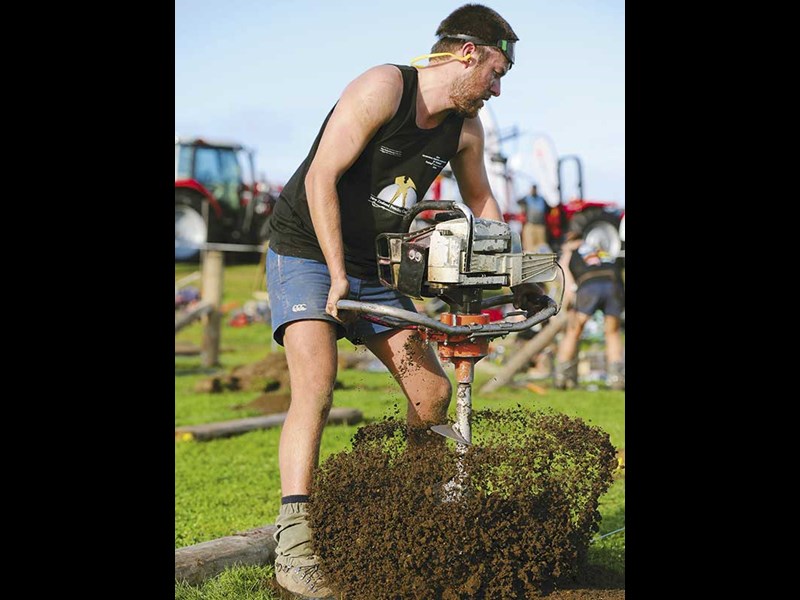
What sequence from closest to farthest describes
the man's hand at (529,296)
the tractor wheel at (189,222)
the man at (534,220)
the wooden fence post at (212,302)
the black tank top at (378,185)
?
1. the black tank top at (378,185)
2. the man's hand at (529,296)
3. the wooden fence post at (212,302)
4. the man at (534,220)
5. the tractor wheel at (189,222)

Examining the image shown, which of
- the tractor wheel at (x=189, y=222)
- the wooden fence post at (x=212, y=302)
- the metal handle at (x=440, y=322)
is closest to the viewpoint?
the metal handle at (x=440, y=322)

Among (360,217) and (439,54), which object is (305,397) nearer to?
(360,217)

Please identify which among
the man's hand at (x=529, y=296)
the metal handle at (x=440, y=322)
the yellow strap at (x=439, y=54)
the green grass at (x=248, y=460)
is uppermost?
the yellow strap at (x=439, y=54)

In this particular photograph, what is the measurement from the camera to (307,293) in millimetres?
3428

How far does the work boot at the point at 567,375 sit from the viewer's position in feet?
34.3

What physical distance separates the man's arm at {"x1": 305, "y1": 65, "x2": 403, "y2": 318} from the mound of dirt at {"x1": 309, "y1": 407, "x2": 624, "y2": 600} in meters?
0.63

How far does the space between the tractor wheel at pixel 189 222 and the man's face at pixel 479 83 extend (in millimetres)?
16674

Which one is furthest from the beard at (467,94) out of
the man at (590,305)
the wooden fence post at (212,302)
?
the wooden fence post at (212,302)

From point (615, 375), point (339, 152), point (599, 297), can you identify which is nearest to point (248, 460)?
point (339, 152)

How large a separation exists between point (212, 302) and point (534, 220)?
5.89 meters

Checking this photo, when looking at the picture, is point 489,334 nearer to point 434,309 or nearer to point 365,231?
point 365,231

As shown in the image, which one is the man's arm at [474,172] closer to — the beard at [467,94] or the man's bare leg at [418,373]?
the beard at [467,94]

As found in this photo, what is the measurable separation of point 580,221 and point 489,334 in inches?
561
